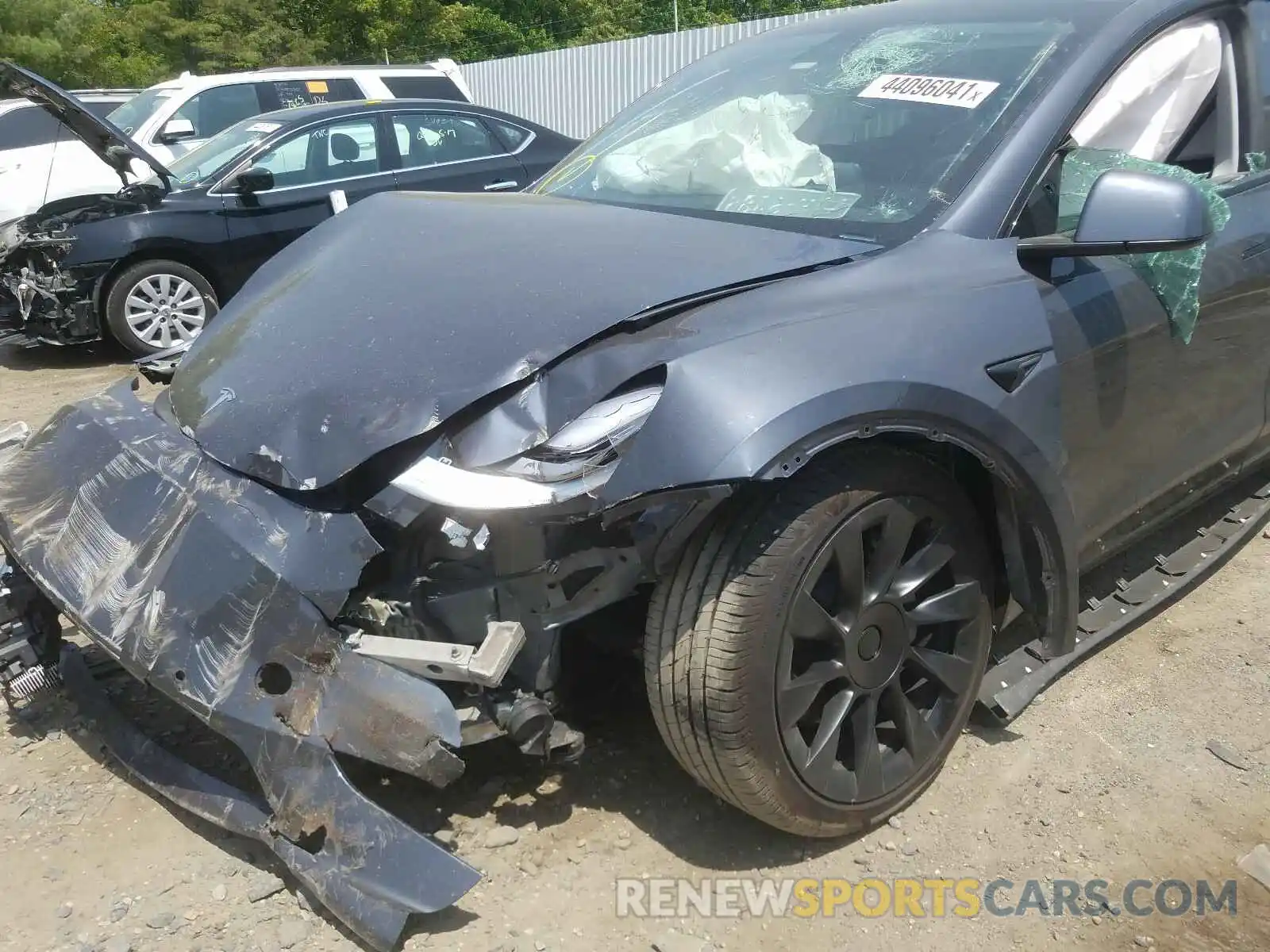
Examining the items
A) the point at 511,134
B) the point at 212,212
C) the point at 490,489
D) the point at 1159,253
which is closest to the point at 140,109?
the point at 212,212

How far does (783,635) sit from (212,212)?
20.7ft

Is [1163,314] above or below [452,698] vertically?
above

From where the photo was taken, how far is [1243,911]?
Answer: 2.15m

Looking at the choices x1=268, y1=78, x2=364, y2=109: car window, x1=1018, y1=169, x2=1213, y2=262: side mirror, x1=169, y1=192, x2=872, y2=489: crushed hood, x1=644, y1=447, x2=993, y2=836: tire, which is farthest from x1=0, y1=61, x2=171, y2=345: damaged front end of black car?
x1=1018, y1=169, x2=1213, y2=262: side mirror

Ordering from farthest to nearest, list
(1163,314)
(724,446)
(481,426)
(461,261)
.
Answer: (1163,314), (461,261), (481,426), (724,446)

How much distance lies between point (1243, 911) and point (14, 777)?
2895 millimetres

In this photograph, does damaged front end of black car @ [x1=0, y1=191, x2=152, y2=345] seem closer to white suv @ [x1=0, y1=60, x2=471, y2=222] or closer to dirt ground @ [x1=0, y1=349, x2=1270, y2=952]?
white suv @ [x1=0, y1=60, x2=471, y2=222]

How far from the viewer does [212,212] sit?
7.00 meters

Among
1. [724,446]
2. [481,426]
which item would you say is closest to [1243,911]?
[724,446]

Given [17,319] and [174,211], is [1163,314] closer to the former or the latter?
[174,211]

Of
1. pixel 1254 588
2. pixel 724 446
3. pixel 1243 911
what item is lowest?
pixel 1254 588

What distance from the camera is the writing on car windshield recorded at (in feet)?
7.87

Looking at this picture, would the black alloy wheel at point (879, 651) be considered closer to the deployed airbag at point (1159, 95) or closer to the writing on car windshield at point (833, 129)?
the writing on car windshield at point (833, 129)
